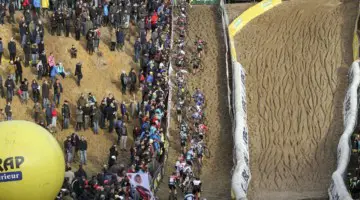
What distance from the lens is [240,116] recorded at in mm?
27500

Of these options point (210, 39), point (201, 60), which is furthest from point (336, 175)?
point (210, 39)

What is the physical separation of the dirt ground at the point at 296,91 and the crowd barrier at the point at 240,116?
33cm

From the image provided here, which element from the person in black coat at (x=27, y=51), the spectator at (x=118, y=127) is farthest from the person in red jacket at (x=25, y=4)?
the spectator at (x=118, y=127)

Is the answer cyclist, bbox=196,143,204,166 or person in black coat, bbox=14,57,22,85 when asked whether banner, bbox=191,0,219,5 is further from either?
cyclist, bbox=196,143,204,166

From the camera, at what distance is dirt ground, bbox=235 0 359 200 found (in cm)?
2466

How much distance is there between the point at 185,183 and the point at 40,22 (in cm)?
1135

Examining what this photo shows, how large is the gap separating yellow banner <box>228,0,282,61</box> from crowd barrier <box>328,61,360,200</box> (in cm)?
602

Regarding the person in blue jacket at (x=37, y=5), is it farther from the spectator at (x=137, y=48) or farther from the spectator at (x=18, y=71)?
the spectator at (x=137, y=48)

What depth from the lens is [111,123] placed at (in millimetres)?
27750

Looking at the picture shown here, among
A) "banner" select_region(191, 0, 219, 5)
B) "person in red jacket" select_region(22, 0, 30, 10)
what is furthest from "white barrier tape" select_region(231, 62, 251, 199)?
"person in red jacket" select_region(22, 0, 30, 10)

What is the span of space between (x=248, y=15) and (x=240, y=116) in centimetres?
1012

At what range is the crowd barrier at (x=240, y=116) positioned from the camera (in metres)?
23.1

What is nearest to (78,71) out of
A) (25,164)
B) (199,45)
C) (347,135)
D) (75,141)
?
(75,141)

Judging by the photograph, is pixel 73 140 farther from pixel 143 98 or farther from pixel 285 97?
pixel 285 97
